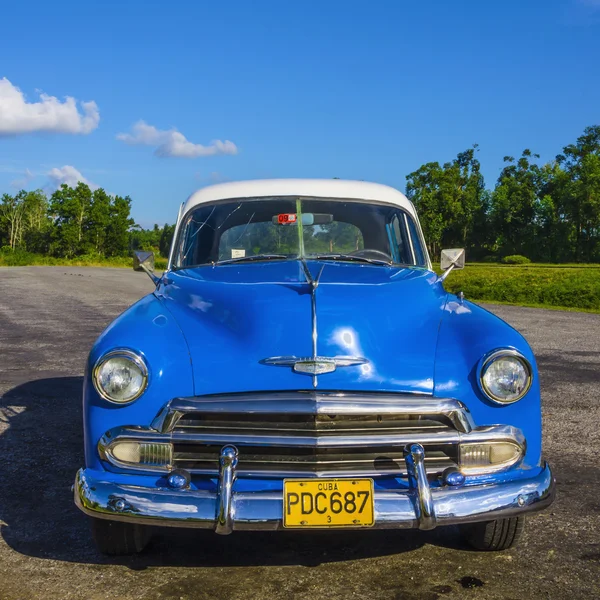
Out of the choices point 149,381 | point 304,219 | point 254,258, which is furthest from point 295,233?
point 149,381

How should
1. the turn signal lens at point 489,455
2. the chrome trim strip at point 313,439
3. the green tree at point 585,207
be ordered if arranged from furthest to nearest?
the green tree at point 585,207
the turn signal lens at point 489,455
the chrome trim strip at point 313,439

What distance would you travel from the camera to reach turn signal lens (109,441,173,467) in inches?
122

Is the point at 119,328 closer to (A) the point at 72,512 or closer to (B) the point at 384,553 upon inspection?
(A) the point at 72,512

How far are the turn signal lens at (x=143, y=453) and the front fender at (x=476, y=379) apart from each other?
1.13 metres

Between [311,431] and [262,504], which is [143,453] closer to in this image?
[262,504]

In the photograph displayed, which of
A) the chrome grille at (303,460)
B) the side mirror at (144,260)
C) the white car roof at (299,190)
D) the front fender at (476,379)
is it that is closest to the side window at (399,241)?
the white car roof at (299,190)

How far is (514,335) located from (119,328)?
1777 mm

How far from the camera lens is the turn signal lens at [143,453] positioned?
10.2ft

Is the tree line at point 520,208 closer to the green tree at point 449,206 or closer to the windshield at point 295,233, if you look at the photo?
the green tree at point 449,206

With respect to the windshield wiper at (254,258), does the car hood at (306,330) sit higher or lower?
lower

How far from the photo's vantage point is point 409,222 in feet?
17.1

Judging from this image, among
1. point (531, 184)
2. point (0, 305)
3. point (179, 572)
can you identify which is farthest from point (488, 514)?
point (531, 184)

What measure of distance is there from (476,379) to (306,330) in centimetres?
75

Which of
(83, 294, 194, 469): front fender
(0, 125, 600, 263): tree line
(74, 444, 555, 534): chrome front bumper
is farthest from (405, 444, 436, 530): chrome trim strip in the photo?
(0, 125, 600, 263): tree line
